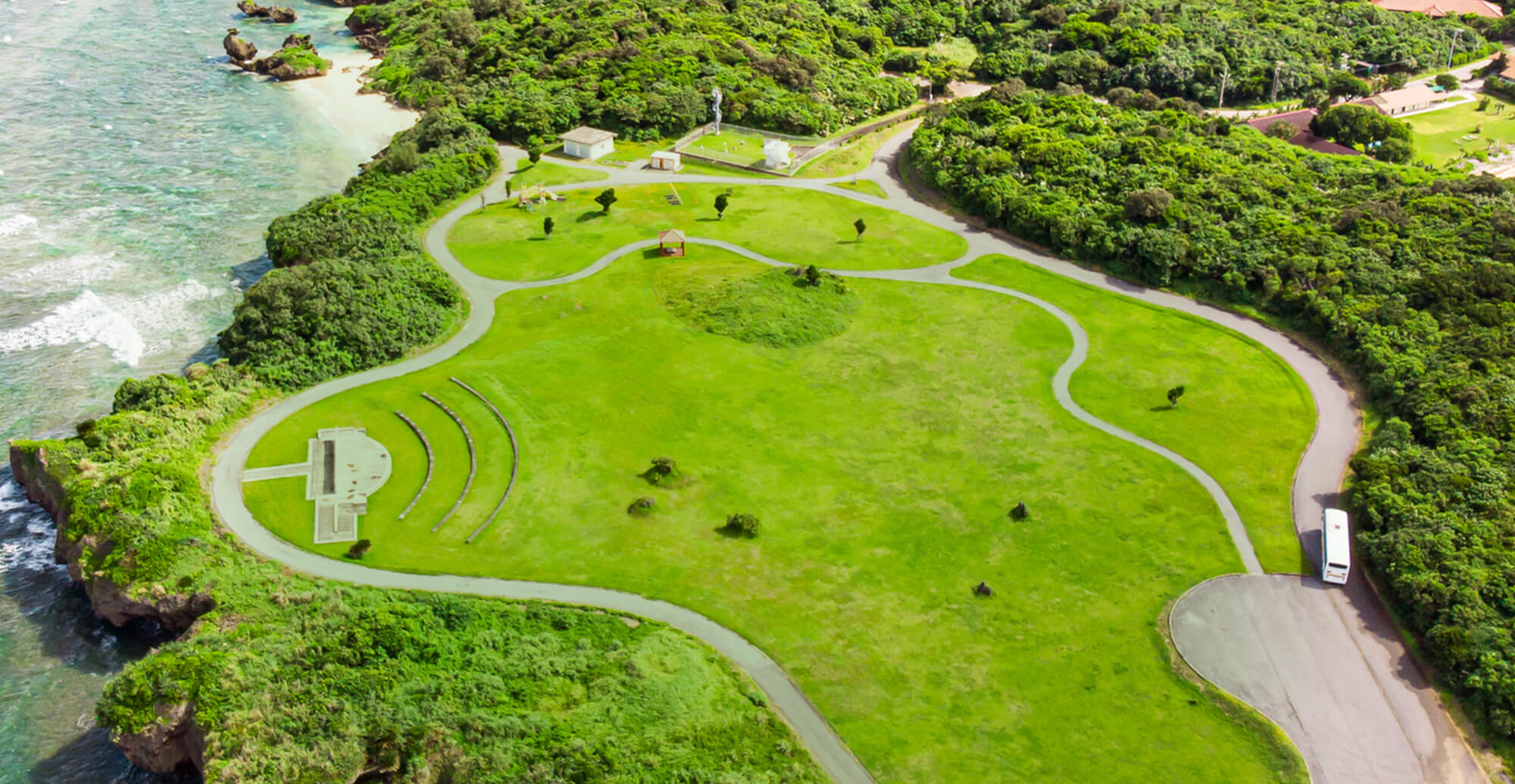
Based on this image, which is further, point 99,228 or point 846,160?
point 846,160

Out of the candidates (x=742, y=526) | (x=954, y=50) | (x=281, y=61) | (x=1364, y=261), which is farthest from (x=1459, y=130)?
(x=281, y=61)

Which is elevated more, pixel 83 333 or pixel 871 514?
pixel 871 514

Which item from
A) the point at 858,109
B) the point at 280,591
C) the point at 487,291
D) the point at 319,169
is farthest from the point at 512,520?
the point at 858,109

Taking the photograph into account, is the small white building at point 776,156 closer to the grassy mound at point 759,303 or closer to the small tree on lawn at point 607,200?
the small tree on lawn at point 607,200

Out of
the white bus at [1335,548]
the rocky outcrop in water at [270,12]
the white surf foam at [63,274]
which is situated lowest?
the rocky outcrop in water at [270,12]

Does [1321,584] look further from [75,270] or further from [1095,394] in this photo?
[75,270]

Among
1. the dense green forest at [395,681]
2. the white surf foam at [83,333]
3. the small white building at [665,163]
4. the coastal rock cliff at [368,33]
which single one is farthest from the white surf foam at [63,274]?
the coastal rock cliff at [368,33]

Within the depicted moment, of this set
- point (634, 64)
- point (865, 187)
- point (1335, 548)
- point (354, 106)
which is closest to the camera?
point (1335, 548)

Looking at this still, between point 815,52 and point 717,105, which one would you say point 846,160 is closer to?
point 717,105
